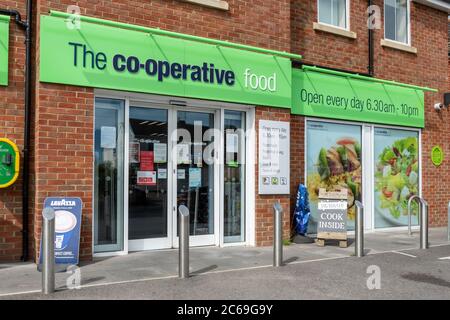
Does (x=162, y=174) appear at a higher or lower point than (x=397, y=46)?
lower

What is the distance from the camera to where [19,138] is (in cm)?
715

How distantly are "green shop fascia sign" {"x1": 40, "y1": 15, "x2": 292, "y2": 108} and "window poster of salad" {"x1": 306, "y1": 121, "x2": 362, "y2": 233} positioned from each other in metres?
1.49

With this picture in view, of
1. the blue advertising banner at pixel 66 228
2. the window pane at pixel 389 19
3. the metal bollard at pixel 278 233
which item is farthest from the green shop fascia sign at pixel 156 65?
the window pane at pixel 389 19

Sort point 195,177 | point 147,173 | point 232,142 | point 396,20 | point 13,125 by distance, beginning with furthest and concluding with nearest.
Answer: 1. point 396,20
2. point 232,142
3. point 195,177
4. point 147,173
5. point 13,125

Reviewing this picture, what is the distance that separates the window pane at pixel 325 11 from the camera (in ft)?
34.6

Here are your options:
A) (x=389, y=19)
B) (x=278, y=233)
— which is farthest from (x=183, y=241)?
(x=389, y=19)

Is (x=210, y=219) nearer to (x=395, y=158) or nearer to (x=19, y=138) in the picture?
(x=19, y=138)

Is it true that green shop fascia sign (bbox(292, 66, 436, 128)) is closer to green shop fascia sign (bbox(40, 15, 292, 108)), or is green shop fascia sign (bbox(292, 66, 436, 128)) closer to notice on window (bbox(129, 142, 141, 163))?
green shop fascia sign (bbox(40, 15, 292, 108))

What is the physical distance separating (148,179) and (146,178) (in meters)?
0.04

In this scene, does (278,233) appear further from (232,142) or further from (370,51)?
(370,51)

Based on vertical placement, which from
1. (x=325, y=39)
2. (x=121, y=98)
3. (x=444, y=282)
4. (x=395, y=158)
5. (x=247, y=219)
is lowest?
(x=444, y=282)

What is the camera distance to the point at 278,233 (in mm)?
6645
